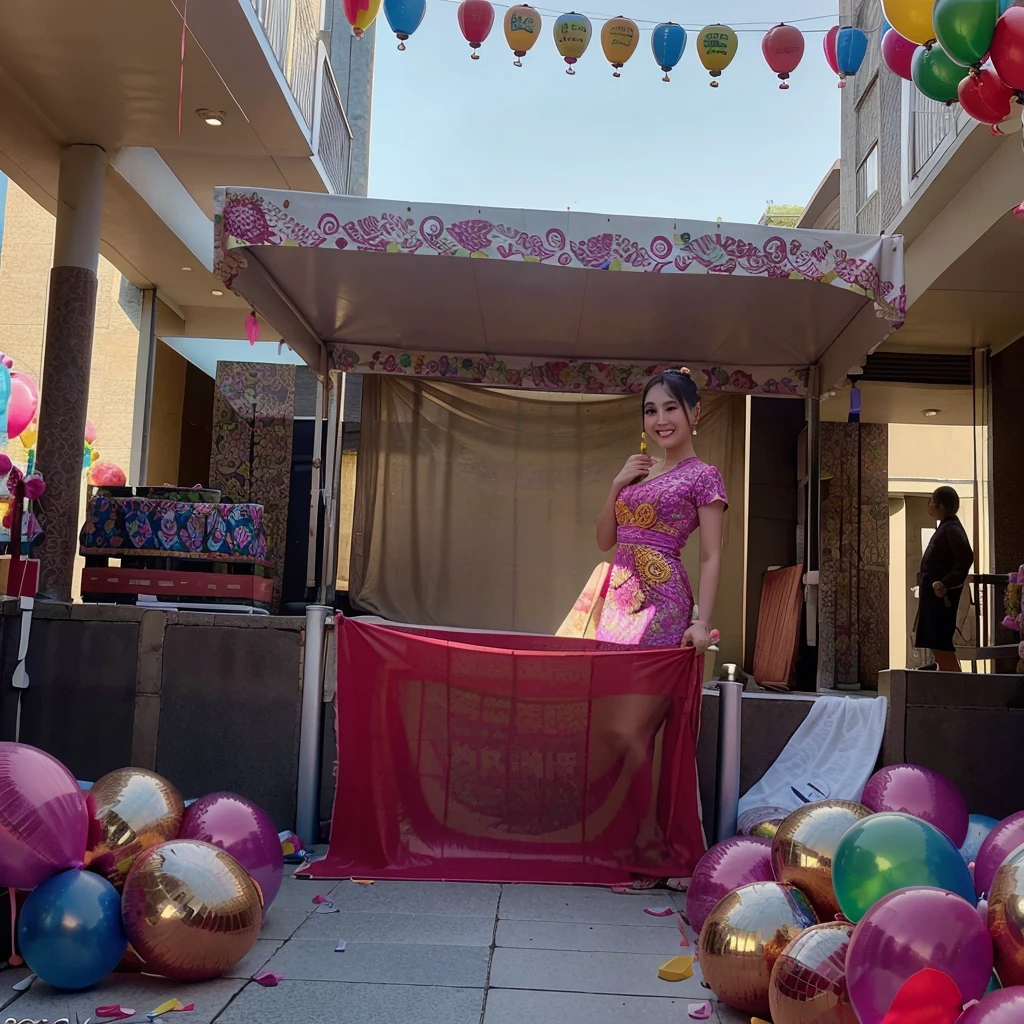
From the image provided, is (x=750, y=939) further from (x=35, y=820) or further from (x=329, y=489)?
(x=329, y=489)

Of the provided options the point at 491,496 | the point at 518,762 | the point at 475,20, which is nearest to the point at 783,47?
the point at 475,20

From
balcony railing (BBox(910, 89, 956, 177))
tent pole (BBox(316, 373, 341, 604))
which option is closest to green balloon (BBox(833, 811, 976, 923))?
tent pole (BBox(316, 373, 341, 604))

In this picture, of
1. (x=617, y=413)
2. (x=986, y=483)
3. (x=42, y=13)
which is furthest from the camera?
(x=986, y=483)

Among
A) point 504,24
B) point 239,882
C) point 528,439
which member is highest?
point 504,24

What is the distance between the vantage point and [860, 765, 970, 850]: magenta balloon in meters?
3.13

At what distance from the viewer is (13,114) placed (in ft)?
23.0

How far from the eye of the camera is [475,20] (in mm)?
7172

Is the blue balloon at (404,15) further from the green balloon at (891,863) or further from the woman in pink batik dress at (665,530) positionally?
the green balloon at (891,863)

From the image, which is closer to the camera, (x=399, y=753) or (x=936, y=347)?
(x=399, y=753)

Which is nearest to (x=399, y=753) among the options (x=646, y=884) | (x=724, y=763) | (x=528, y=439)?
(x=646, y=884)

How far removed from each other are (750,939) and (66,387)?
6.13m

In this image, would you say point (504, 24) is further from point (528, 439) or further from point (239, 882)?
point (239, 882)

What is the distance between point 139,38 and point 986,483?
26.5ft

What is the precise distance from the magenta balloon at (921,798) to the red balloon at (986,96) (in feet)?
9.06
